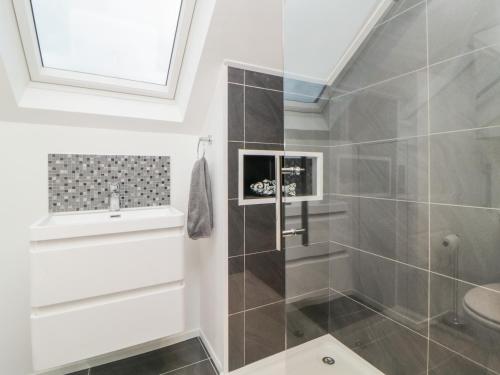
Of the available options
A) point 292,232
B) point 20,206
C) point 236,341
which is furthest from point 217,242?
point 20,206

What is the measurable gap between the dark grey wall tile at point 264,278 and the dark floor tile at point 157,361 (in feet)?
1.76

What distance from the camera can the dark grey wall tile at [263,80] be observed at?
150 cm

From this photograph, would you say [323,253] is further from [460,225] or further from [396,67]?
[396,67]

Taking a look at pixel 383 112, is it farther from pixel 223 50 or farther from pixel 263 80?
pixel 223 50

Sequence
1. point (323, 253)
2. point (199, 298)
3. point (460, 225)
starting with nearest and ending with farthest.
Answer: point (460, 225), point (323, 253), point (199, 298)

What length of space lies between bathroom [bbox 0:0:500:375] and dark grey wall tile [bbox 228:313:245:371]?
0.01 metres

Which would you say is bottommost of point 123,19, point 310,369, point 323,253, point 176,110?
point 310,369

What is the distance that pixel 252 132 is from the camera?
152 centimetres

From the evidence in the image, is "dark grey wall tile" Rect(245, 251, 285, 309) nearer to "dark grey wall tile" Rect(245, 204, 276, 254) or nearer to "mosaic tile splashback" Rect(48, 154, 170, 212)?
"dark grey wall tile" Rect(245, 204, 276, 254)

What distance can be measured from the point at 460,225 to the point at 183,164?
60.6 inches

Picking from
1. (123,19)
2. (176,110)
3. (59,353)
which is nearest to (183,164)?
(176,110)

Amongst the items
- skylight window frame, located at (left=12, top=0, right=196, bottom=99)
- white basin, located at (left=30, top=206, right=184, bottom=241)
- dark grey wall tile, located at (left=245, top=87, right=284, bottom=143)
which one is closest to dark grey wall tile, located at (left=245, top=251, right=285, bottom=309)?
white basin, located at (left=30, top=206, right=184, bottom=241)

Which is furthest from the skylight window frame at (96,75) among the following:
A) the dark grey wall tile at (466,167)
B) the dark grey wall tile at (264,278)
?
the dark grey wall tile at (466,167)

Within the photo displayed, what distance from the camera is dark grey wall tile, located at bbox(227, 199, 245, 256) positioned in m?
1.47
